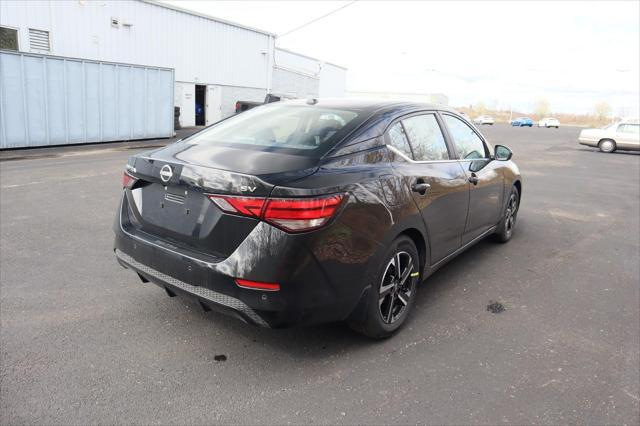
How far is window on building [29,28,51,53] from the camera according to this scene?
18875 mm

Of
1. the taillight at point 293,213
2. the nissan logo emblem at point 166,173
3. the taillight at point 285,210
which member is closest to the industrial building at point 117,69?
the nissan logo emblem at point 166,173

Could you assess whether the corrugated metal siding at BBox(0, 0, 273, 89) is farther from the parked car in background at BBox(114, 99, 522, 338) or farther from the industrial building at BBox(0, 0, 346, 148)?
the parked car in background at BBox(114, 99, 522, 338)

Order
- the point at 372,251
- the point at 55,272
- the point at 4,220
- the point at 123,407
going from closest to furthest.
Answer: the point at 123,407 < the point at 372,251 < the point at 55,272 < the point at 4,220

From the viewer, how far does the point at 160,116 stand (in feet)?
63.4

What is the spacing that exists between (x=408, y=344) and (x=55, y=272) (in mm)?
3143

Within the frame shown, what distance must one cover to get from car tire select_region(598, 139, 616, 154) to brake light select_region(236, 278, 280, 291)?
25.0 m

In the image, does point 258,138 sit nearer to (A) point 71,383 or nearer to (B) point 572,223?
(A) point 71,383

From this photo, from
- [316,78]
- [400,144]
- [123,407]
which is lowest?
[123,407]

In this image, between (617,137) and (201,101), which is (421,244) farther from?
(201,101)

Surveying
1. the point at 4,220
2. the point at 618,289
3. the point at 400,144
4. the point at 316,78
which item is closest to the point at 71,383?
Answer: the point at 400,144

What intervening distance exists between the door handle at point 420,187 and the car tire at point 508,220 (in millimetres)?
2448

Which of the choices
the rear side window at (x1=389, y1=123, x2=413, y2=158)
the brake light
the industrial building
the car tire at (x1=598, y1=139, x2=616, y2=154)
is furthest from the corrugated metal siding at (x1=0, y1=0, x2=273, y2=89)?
the brake light

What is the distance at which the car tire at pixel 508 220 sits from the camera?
5800mm

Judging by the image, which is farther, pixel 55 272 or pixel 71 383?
pixel 55 272
